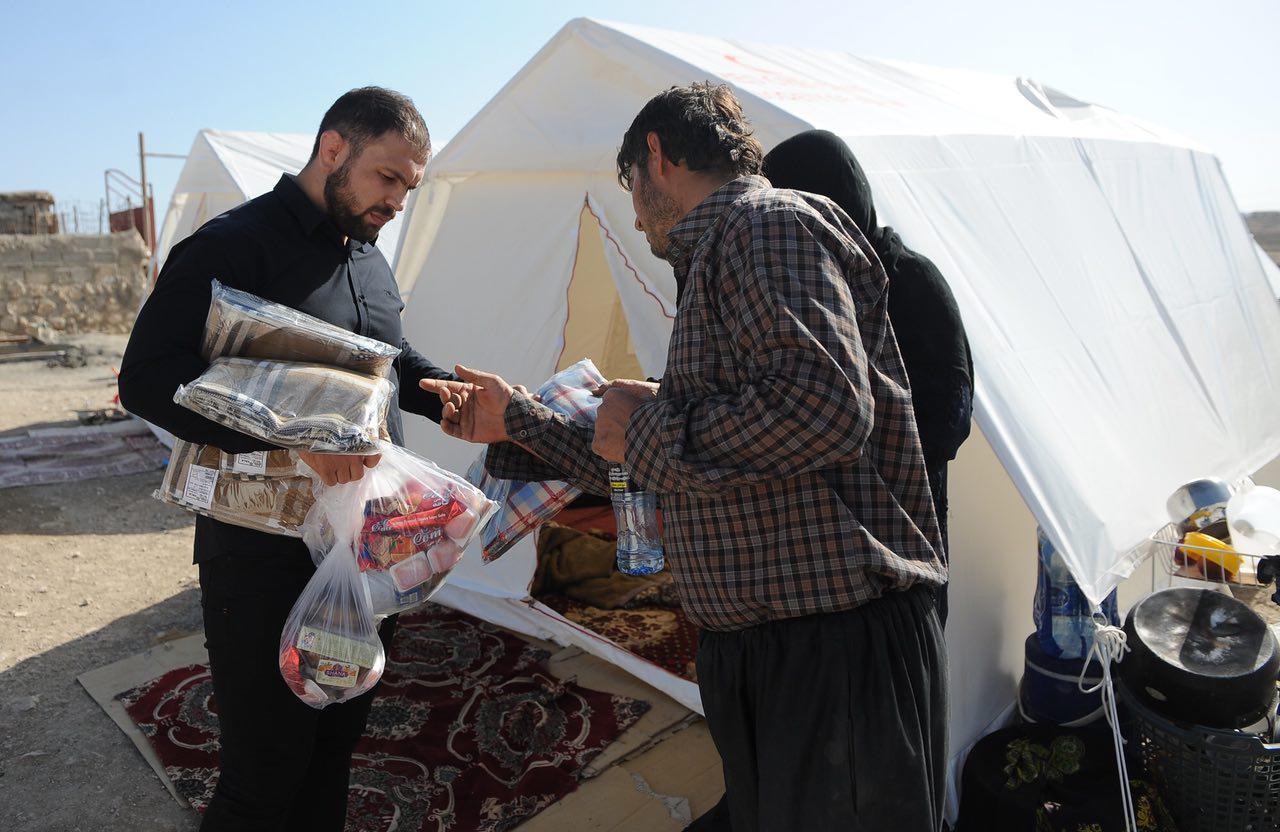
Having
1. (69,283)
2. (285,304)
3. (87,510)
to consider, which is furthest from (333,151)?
(69,283)

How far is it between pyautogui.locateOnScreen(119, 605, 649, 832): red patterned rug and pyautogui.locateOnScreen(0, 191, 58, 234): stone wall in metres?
13.3

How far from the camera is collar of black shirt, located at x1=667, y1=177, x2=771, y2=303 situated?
4.77 ft

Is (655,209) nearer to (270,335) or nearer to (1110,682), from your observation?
(270,335)

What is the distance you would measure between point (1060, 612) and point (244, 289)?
246cm

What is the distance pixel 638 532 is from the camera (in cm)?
202

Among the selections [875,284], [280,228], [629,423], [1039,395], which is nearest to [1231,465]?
[1039,395]

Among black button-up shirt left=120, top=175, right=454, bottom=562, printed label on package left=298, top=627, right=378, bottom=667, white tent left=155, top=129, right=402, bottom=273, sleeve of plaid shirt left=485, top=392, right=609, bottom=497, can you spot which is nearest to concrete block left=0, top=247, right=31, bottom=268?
white tent left=155, top=129, right=402, bottom=273

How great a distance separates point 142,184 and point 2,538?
38.5 ft

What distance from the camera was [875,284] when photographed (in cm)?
144

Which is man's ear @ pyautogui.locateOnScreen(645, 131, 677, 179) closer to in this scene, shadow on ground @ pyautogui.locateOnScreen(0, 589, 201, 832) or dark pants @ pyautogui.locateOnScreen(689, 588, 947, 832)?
dark pants @ pyautogui.locateOnScreen(689, 588, 947, 832)

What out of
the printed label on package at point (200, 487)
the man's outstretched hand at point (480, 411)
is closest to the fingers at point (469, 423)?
the man's outstretched hand at point (480, 411)

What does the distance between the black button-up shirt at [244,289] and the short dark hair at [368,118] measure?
157 mm

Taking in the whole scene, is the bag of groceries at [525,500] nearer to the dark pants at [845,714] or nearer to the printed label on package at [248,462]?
the printed label on package at [248,462]

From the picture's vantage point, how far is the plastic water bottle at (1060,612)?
109 inches
